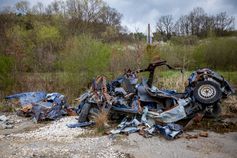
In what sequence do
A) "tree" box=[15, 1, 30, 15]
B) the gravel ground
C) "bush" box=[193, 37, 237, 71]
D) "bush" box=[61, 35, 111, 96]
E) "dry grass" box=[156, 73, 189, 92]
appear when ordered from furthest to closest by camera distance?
"tree" box=[15, 1, 30, 15]
"bush" box=[193, 37, 237, 71]
"bush" box=[61, 35, 111, 96]
"dry grass" box=[156, 73, 189, 92]
the gravel ground

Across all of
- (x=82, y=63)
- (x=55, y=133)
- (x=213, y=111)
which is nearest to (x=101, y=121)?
(x=55, y=133)

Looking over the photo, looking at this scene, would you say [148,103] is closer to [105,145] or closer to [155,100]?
[155,100]

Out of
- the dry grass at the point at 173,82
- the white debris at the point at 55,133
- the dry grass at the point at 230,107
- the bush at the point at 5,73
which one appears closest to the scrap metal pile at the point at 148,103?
the white debris at the point at 55,133

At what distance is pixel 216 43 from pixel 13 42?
12441 mm

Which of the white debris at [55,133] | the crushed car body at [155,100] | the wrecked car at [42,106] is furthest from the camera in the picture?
the wrecked car at [42,106]

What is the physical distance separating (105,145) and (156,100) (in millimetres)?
2593

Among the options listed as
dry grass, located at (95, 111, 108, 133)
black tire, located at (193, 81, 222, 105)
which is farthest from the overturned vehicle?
dry grass, located at (95, 111, 108, 133)

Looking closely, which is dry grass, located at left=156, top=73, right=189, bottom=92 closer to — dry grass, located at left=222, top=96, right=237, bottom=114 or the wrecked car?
dry grass, located at left=222, top=96, right=237, bottom=114

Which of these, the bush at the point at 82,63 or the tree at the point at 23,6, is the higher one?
the tree at the point at 23,6

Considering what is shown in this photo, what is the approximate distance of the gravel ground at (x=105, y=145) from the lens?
6.44 m

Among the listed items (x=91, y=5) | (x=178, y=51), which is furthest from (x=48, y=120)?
(x=91, y=5)

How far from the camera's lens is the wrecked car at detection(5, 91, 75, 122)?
31.9ft

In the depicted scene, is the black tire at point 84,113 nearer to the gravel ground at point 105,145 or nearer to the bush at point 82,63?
the gravel ground at point 105,145

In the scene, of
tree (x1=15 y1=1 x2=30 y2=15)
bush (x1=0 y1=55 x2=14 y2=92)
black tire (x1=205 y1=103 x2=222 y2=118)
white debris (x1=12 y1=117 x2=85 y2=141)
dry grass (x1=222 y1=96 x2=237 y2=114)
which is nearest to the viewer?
white debris (x1=12 y1=117 x2=85 y2=141)
